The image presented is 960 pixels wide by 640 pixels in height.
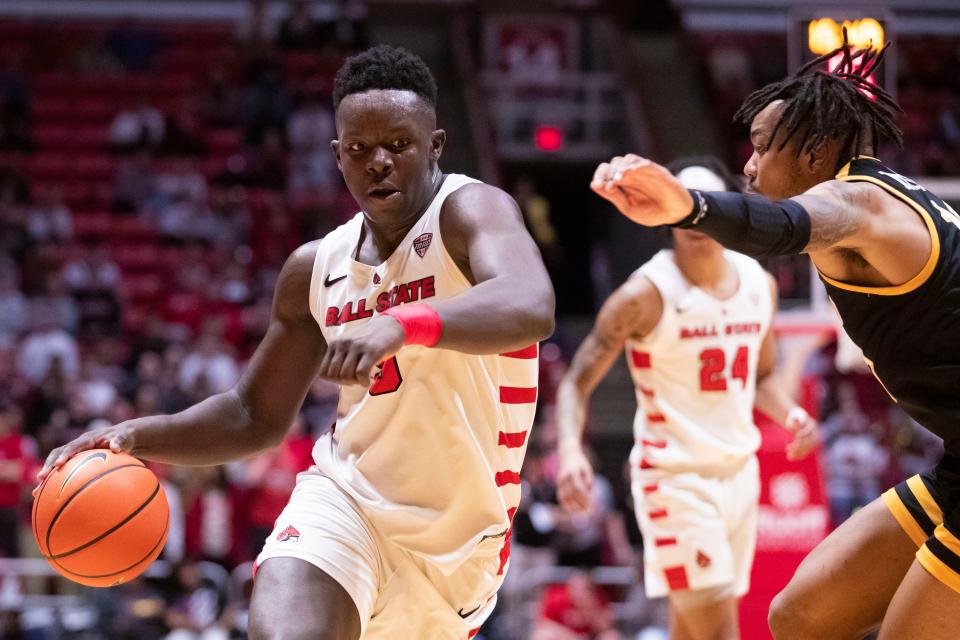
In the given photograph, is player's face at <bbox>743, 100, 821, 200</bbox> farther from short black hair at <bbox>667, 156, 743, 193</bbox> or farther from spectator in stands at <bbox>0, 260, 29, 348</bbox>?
spectator in stands at <bbox>0, 260, 29, 348</bbox>

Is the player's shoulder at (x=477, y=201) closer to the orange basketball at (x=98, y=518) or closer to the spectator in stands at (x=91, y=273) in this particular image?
the orange basketball at (x=98, y=518)

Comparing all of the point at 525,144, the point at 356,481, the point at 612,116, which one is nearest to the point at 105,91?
the point at 525,144

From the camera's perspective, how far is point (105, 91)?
55.6ft

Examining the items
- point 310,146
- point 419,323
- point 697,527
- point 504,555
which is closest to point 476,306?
point 419,323

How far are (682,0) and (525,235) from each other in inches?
685

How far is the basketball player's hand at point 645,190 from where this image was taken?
306 cm

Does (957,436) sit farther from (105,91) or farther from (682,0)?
(682,0)

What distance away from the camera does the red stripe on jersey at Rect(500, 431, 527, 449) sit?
12.9 ft

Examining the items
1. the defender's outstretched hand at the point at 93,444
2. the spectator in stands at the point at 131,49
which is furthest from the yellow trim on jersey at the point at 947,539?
the spectator in stands at the point at 131,49

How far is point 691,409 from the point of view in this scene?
584 cm

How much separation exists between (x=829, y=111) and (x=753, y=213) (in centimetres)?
78

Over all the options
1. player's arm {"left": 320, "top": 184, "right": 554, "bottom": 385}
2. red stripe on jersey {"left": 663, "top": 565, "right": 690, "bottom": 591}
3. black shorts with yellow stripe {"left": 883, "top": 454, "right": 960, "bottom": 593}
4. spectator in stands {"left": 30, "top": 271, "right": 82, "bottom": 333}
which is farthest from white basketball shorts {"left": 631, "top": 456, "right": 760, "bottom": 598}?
spectator in stands {"left": 30, "top": 271, "right": 82, "bottom": 333}

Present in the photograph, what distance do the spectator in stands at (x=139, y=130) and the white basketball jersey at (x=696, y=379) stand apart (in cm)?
1088

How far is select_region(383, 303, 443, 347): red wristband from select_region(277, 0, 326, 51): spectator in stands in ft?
48.4
